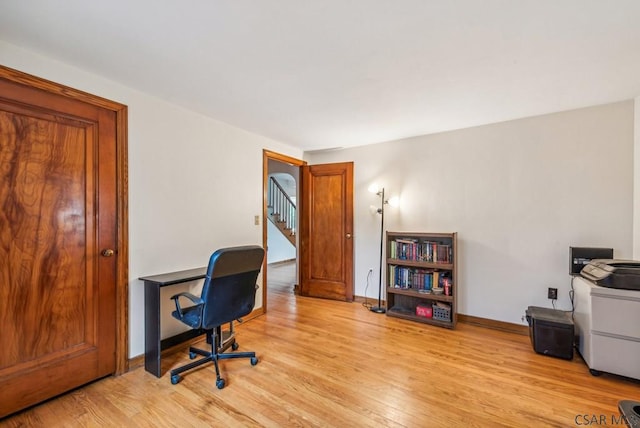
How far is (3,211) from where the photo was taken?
1.74 metres

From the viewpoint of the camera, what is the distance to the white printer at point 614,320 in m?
2.09

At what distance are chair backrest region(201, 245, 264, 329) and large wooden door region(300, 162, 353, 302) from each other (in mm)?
2120

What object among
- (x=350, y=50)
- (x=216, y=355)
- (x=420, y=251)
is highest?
Answer: (x=350, y=50)

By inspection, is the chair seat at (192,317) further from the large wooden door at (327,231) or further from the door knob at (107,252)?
the large wooden door at (327,231)

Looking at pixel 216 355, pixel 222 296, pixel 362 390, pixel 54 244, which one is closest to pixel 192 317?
pixel 222 296

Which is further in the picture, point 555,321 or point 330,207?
point 330,207

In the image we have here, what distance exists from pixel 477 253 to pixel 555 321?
983 mm

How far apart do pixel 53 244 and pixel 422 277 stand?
11.6 feet

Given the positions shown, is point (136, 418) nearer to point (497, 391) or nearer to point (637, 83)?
point (497, 391)

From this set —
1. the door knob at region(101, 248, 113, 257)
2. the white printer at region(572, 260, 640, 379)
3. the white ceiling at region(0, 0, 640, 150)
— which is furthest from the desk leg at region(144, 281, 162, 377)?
the white printer at region(572, 260, 640, 379)

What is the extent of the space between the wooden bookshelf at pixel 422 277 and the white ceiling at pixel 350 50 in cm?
159

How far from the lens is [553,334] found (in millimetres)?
2506

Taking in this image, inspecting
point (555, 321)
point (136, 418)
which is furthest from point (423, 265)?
point (136, 418)

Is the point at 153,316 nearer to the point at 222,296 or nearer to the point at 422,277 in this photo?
the point at 222,296
